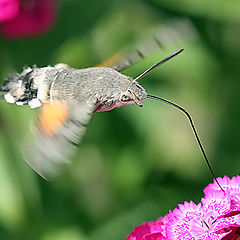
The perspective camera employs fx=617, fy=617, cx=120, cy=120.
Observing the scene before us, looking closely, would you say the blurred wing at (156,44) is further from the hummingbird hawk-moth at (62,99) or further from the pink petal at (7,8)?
the pink petal at (7,8)

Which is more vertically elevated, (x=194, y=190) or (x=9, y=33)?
(x=9, y=33)

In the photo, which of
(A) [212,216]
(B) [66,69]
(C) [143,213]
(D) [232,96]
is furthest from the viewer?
(D) [232,96]

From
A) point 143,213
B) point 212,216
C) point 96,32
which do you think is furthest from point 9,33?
point 212,216

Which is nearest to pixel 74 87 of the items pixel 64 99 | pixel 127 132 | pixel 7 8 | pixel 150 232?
pixel 64 99

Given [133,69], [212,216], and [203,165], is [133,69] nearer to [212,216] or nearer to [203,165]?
[203,165]

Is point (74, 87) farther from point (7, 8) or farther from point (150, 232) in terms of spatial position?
point (7, 8)

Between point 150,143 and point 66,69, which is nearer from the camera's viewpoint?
point 66,69
